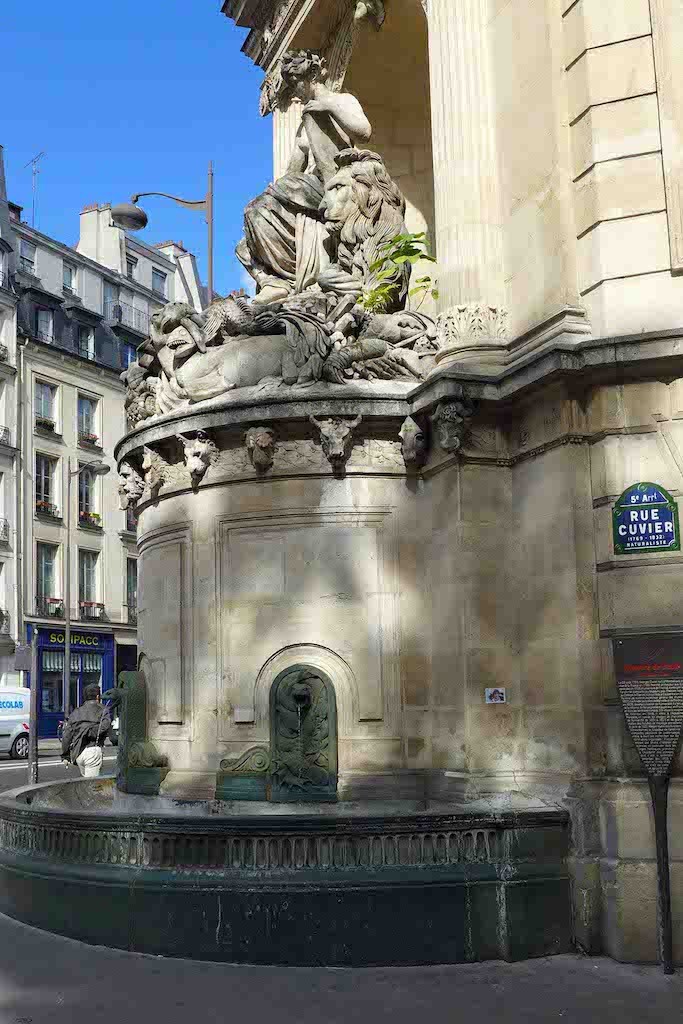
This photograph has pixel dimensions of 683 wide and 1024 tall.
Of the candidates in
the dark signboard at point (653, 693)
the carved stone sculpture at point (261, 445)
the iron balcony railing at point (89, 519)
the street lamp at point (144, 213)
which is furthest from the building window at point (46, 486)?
the dark signboard at point (653, 693)

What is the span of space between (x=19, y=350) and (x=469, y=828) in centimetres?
4546

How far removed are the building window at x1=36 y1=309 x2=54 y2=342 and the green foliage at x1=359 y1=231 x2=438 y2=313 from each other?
1660 inches

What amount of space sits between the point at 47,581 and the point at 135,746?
40.3 meters

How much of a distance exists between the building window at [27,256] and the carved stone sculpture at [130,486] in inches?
1736

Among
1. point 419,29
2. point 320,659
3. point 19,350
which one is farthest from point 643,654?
point 19,350

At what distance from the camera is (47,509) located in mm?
51281

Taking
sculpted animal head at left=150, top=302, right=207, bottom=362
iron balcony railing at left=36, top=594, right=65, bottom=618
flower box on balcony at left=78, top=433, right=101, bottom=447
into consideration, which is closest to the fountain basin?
sculpted animal head at left=150, top=302, right=207, bottom=362

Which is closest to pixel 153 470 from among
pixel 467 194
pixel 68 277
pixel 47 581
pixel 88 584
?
pixel 467 194

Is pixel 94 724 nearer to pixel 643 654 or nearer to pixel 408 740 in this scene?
pixel 408 740

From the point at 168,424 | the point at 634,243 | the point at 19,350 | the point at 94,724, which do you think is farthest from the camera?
the point at 19,350

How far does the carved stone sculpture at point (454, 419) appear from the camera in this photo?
10219 mm

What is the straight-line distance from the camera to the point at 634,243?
972 centimetres

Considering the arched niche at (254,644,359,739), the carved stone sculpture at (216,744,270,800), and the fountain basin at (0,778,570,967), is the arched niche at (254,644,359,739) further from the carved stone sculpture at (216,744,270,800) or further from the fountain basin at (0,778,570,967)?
the fountain basin at (0,778,570,967)

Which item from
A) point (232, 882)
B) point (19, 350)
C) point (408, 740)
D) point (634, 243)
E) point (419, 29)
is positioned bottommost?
point (232, 882)
